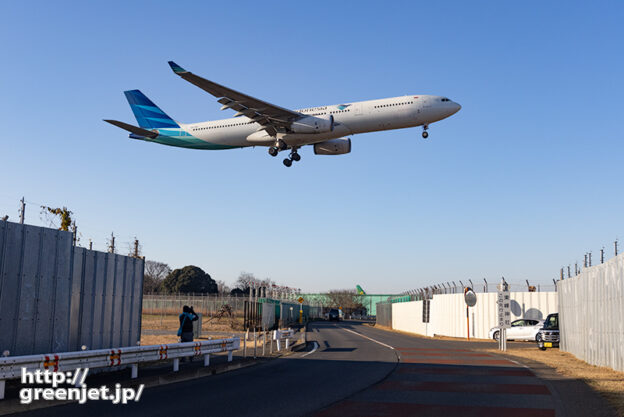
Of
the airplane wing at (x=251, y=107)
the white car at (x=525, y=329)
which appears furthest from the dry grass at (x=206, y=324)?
the white car at (x=525, y=329)

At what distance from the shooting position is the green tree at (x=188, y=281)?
97.8 metres

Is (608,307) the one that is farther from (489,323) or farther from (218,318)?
(218,318)

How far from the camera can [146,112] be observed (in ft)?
135

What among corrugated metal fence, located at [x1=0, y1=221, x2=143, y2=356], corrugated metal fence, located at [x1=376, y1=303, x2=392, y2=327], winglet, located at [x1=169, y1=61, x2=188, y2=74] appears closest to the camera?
corrugated metal fence, located at [x1=0, y1=221, x2=143, y2=356]

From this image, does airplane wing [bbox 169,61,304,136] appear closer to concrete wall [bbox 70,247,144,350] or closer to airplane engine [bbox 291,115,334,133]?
airplane engine [bbox 291,115,334,133]

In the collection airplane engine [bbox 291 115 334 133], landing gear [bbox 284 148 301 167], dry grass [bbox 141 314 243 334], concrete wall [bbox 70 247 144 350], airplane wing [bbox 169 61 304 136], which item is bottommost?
dry grass [bbox 141 314 243 334]

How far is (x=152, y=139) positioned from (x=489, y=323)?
24.0 m

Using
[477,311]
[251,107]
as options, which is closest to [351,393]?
[251,107]

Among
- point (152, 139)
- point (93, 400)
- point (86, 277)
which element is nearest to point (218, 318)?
point (152, 139)

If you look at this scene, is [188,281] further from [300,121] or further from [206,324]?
[300,121]

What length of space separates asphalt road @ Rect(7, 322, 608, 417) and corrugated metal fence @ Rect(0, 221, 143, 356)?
277cm

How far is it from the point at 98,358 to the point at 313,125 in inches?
774

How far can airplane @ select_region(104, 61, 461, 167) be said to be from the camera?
94.7 feet

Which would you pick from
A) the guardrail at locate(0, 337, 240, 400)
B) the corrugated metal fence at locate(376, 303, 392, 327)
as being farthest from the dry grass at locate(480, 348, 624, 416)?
the corrugated metal fence at locate(376, 303, 392, 327)
